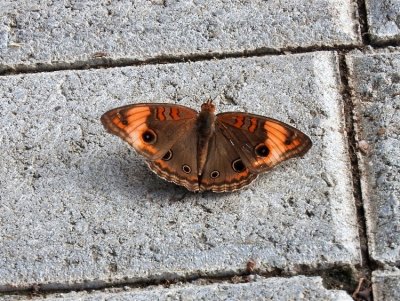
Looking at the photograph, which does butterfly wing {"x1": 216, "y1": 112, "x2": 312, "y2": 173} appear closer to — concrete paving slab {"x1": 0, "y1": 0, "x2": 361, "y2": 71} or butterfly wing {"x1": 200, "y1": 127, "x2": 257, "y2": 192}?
butterfly wing {"x1": 200, "y1": 127, "x2": 257, "y2": 192}

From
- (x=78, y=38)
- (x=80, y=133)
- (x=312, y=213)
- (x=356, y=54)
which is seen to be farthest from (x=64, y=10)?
(x=312, y=213)

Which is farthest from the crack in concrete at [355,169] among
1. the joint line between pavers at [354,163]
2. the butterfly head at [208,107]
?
the butterfly head at [208,107]

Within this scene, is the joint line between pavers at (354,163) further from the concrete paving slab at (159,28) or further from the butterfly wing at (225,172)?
the butterfly wing at (225,172)

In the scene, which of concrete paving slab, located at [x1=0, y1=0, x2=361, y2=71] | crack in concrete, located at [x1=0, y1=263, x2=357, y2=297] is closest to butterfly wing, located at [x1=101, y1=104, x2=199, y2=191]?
crack in concrete, located at [x1=0, y1=263, x2=357, y2=297]

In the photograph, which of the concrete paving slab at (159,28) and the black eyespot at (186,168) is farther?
the concrete paving slab at (159,28)

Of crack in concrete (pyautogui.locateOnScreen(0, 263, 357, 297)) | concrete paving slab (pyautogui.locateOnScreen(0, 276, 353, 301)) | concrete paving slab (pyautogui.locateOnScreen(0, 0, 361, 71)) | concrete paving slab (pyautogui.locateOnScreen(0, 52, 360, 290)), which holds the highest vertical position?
concrete paving slab (pyautogui.locateOnScreen(0, 0, 361, 71))

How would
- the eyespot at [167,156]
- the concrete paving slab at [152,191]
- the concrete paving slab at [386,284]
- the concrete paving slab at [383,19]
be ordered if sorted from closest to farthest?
the concrete paving slab at [386,284] < the concrete paving slab at [152,191] < the eyespot at [167,156] < the concrete paving slab at [383,19]

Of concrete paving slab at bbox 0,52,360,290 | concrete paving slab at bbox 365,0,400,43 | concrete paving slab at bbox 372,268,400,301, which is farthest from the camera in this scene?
concrete paving slab at bbox 365,0,400,43
